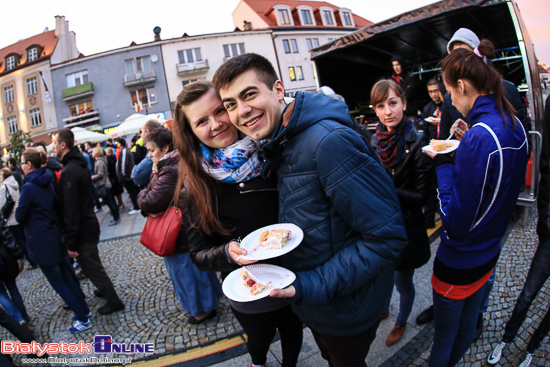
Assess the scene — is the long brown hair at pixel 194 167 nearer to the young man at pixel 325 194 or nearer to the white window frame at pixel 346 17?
the young man at pixel 325 194

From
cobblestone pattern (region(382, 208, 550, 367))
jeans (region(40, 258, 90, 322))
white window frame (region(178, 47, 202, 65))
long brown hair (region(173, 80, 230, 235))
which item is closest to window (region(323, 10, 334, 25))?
white window frame (region(178, 47, 202, 65))

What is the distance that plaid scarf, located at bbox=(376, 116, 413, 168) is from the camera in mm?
2377

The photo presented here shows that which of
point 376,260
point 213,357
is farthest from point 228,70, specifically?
point 213,357

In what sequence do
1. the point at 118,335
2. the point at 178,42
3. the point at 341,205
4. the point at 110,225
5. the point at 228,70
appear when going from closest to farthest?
1. the point at 341,205
2. the point at 228,70
3. the point at 118,335
4. the point at 110,225
5. the point at 178,42

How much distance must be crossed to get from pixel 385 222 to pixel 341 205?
0.21 m

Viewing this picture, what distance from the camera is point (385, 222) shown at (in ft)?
4.25

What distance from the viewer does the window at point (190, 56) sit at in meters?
29.9

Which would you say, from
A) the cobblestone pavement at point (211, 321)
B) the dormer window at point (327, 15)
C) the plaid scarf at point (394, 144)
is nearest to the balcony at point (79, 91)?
the dormer window at point (327, 15)

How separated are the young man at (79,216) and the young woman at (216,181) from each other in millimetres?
2435

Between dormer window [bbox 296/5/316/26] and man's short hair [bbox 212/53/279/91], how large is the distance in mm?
37175

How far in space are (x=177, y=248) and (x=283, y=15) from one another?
3658 cm

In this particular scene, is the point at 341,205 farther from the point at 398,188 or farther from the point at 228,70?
the point at 398,188

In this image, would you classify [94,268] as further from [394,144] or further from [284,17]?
[284,17]

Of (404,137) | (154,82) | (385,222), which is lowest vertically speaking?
(385,222)
